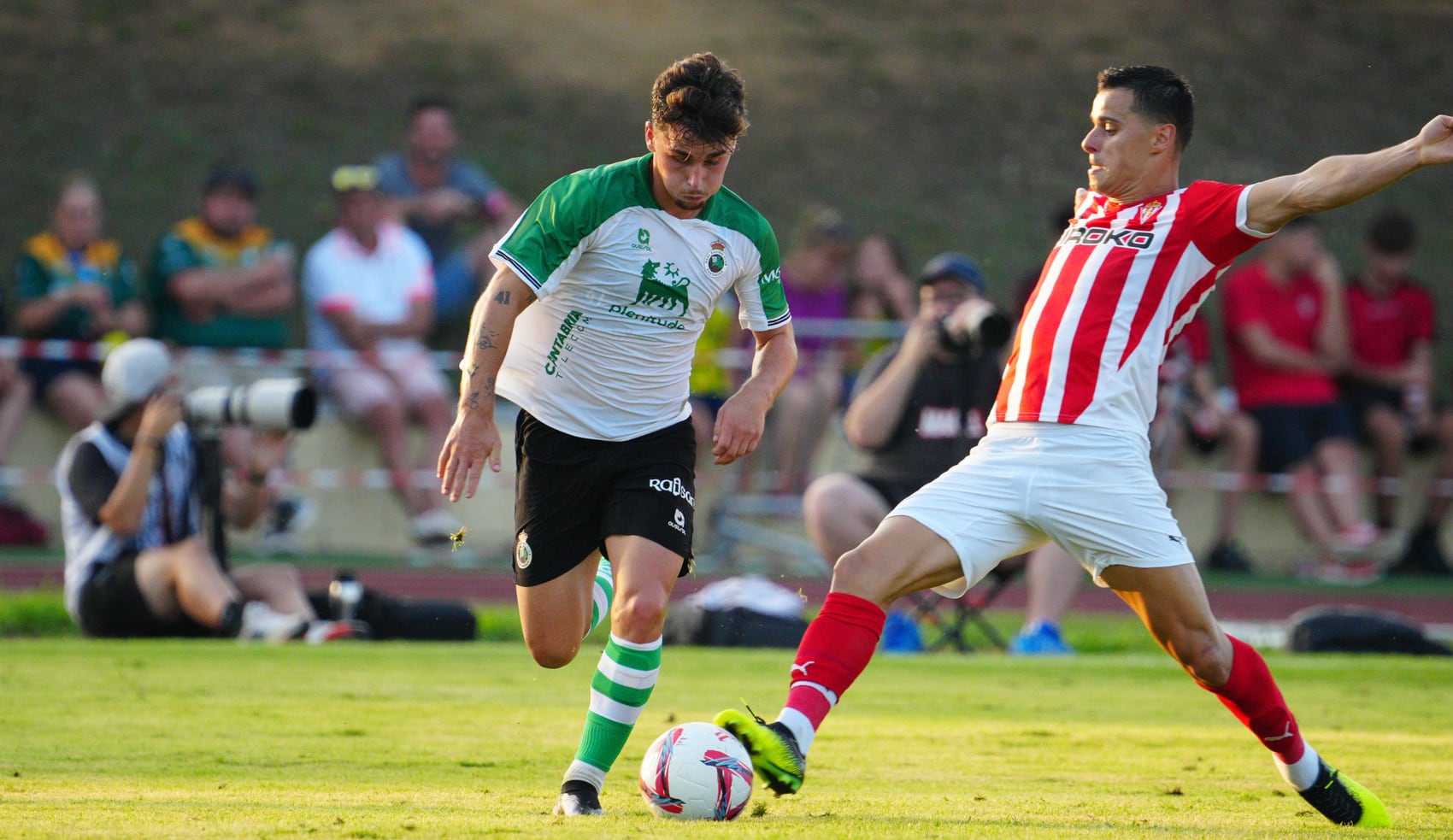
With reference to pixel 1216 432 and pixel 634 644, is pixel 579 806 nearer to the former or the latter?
pixel 634 644

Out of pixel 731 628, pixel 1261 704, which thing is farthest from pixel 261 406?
pixel 1261 704

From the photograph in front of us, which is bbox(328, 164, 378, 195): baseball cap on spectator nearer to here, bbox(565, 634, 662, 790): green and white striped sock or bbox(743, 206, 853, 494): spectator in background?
bbox(743, 206, 853, 494): spectator in background

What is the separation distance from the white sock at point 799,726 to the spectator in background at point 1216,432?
876 cm

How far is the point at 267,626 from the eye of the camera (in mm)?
9555

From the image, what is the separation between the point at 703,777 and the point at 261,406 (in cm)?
523

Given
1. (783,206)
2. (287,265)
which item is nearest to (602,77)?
(783,206)

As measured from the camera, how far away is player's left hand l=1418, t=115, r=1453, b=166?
181 inches

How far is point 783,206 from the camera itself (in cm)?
2009

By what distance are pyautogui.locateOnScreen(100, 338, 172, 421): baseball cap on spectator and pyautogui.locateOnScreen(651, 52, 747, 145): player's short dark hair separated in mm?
5080

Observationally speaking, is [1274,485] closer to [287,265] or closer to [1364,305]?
[1364,305]

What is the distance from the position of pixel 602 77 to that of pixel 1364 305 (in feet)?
33.4

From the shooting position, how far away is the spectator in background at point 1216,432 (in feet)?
44.3

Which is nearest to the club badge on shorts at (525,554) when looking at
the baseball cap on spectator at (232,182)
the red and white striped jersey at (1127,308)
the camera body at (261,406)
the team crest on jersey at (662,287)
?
the team crest on jersey at (662,287)

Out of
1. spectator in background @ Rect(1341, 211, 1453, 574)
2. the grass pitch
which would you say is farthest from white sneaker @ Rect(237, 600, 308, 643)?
spectator in background @ Rect(1341, 211, 1453, 574)
